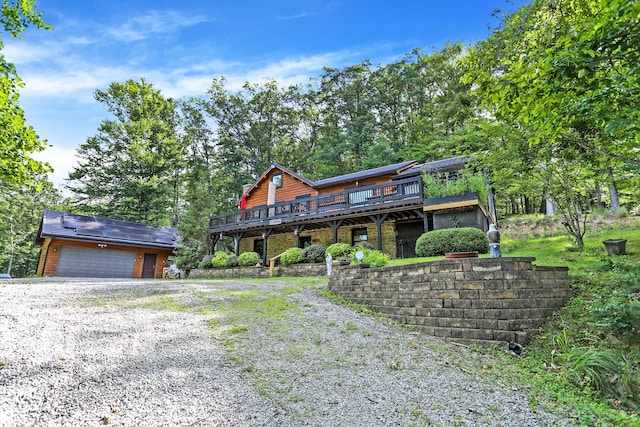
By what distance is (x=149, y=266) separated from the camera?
854 inches

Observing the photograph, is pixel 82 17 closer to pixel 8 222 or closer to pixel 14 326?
pixel 14 326

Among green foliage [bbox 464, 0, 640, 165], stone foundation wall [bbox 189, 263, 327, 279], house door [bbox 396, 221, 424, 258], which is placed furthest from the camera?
house door [bbox 396, 221, 424, 258]

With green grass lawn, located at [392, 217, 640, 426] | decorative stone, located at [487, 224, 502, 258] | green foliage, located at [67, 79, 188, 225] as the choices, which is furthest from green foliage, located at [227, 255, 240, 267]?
green foliage, located at [67, 79, 188, 225]

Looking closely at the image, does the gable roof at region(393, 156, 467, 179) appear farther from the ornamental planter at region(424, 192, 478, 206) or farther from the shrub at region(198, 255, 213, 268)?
the shrub at region(198, 255, 213, 268)

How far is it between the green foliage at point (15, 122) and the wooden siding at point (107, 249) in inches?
421

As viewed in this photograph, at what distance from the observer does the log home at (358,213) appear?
40.9 feet

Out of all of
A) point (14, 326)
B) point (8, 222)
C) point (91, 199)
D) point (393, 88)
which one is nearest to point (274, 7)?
point (14, 326)

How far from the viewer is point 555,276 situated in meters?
5.69

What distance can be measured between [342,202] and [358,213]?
6.58ft

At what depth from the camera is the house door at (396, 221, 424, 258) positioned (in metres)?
14.9

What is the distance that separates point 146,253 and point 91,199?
33.7 feet

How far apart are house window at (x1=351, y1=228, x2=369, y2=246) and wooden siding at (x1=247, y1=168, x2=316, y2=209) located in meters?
4.33

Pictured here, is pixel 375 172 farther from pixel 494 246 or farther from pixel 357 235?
pixel 494 246

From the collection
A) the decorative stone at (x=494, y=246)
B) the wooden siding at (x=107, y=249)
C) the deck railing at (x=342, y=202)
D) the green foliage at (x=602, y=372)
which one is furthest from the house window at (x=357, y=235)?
the wooden siding at (x=107, y=249)
